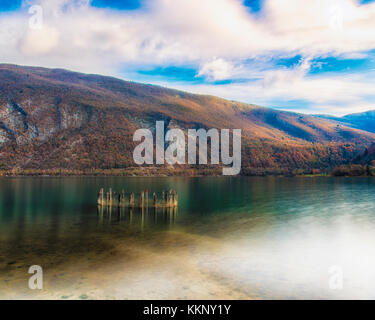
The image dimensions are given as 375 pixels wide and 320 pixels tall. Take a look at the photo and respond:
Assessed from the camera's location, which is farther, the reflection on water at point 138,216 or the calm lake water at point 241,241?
the reflection on water at point 138,216

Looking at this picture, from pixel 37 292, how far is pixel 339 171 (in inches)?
5898

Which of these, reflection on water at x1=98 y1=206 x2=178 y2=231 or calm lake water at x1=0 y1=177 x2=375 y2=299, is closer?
calm lake water at x1=0 y1=177 x2=375 y2=299

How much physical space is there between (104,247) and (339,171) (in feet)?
470

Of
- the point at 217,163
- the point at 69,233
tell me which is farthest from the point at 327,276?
the point at 217,163

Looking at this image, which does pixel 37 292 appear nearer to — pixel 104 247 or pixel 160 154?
pixel 104 247

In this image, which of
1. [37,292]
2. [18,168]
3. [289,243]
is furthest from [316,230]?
[18,168]

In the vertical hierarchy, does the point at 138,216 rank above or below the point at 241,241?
below

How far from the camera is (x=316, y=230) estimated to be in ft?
83.1

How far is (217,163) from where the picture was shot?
19038cm

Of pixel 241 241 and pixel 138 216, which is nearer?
pixel 241 241

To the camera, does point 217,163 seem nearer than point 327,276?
No
